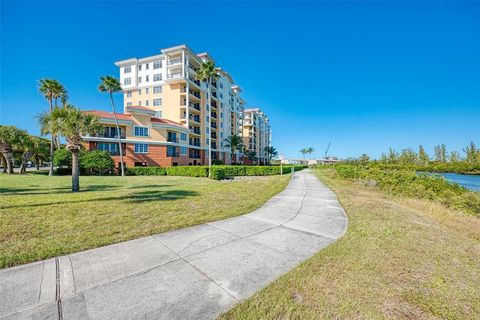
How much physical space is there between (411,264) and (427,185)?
14399mm

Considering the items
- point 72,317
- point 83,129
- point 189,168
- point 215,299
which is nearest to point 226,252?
point 215,299

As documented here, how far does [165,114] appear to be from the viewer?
4247cm

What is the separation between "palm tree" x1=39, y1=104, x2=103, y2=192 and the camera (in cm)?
1144

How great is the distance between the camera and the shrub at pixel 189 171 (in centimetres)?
2625

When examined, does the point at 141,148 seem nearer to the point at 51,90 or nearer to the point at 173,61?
the point at 51,90

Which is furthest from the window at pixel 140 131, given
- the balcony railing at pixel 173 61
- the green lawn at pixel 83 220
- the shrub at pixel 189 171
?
the green lawn at pixel 83 220

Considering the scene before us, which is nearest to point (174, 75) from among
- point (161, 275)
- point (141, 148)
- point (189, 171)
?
point (141, 148)

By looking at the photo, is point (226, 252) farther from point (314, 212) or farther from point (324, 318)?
point (314, 212)

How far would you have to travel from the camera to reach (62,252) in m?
4.05

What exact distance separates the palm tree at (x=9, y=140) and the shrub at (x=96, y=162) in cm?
766

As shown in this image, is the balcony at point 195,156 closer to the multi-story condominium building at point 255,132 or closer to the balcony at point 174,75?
the balcony at point 174,75

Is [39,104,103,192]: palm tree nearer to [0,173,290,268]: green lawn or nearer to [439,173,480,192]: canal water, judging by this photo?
[0,173,290,268]: green lawn

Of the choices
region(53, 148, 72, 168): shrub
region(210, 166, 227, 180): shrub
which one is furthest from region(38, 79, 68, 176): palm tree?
region(210, 166, 227, 180): shrub

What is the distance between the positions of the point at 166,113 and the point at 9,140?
23329 millimetres
